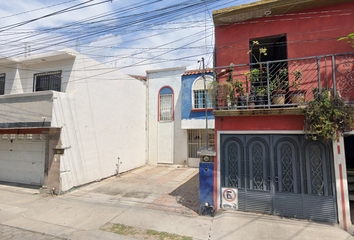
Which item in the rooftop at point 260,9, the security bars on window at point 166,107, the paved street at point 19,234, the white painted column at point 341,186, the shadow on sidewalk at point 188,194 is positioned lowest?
the paved street at point 19,234

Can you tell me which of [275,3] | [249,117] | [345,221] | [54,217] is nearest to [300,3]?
[275,3]

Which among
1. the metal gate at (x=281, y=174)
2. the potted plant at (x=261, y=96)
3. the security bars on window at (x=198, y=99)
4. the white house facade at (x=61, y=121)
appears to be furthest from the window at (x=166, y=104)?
the potted plant at (x=261, y=96)

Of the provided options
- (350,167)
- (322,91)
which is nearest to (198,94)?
(322,91)

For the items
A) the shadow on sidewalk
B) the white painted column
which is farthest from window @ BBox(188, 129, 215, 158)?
the white painted column

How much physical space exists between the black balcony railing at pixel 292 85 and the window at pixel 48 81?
7.42 meters

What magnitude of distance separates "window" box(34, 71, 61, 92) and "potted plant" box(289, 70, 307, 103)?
9.39 metres

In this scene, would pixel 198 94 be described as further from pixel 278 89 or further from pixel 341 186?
pixel 341 186

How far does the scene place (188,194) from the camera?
7.26 metres

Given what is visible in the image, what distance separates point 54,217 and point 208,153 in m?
4.87

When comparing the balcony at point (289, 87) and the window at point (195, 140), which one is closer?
the balcony at point (289, 87)

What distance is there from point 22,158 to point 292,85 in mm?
11777

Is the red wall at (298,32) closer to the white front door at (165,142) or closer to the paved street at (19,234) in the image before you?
the paved street at (19,234)

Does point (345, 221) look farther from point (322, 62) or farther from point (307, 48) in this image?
point (307, 48)

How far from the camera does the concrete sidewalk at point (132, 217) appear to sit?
4371 mm
